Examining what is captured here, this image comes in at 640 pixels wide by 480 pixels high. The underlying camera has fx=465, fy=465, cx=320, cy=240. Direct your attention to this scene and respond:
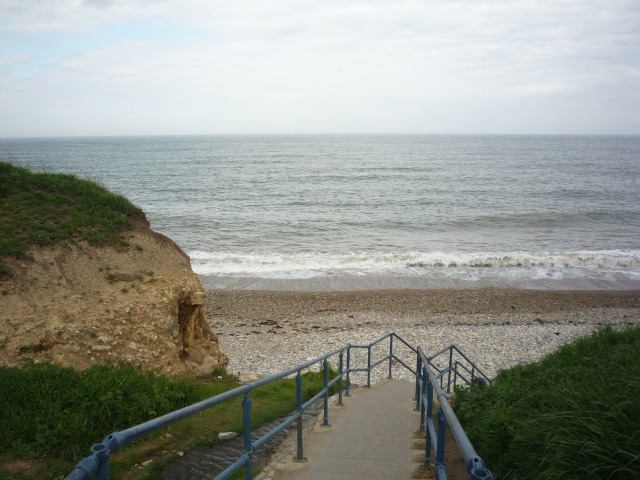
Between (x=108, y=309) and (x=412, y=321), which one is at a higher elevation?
(x=108, y=309)

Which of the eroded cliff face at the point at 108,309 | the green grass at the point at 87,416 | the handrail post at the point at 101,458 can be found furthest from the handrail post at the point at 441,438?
the eroded cliff face at the point at 108,309

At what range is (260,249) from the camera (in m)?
30.4

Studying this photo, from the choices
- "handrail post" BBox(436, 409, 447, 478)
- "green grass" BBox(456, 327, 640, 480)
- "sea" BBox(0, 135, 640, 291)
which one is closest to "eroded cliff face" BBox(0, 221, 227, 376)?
"sea" BBox(0, 135, 640, 291)

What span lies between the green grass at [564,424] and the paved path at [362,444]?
88cm

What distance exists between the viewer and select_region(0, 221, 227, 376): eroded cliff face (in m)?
7.66

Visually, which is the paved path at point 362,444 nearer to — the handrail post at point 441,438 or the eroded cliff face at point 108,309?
the handrail post at point 441,438

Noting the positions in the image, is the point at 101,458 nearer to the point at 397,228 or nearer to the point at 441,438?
the point at 441,438

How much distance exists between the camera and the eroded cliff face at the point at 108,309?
302 inches

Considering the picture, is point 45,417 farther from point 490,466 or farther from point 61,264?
point 490,466

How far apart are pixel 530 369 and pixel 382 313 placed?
1244 cm

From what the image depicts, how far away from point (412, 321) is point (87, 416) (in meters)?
14.6

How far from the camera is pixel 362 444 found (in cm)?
579

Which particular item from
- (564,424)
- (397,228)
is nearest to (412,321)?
(564,424)

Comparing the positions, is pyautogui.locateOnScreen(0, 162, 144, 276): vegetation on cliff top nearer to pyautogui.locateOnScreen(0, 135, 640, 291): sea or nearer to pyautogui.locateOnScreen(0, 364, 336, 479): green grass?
pyautogui.locateOnScreen(0, 135, 640, 291): sea
